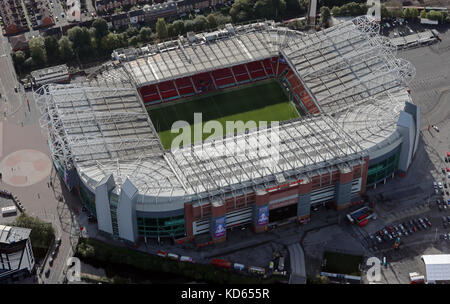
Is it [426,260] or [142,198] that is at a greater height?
[142,198]

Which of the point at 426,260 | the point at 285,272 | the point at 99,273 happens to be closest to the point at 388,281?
the point at 426,260

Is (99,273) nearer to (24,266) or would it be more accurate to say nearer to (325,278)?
(24,266)

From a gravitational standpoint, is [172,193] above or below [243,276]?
above

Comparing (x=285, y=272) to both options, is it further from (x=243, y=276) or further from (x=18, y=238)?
(x=18, y=238)

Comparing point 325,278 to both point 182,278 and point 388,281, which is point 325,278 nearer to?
point 388,281

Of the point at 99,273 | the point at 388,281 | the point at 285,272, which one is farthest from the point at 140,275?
the point at 388,281

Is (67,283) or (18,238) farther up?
(18,238)

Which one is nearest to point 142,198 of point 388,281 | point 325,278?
point 325,278
